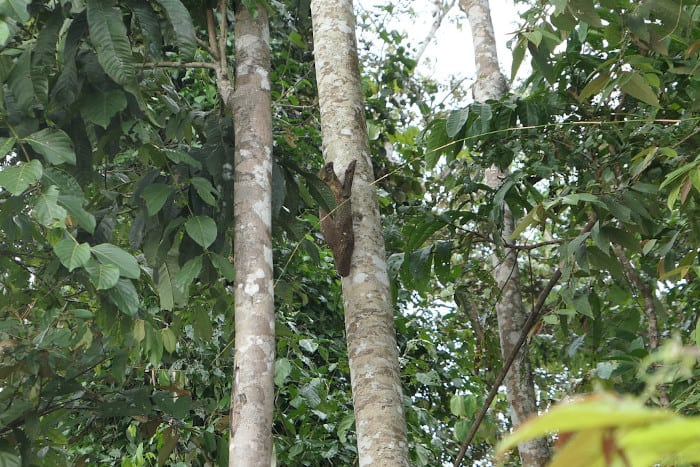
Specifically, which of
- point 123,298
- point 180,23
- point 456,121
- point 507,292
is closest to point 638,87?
point 456,121

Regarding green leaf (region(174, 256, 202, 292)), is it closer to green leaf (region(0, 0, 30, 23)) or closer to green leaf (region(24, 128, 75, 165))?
→ green leaf (region(24, 128, 75, 165))

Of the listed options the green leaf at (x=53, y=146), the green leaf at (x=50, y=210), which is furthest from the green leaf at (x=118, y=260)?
the green leaf at (x=53, y=146)

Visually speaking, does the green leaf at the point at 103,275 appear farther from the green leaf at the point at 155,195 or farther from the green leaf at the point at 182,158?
the green leaf at the point at 182,158

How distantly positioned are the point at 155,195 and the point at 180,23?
46cm

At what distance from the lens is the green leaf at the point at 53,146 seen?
2.00 meters

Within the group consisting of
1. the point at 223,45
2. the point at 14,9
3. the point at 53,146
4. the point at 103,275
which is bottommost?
the point at 103,275

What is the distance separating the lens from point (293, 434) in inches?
153

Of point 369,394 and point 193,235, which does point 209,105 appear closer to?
point 193,235

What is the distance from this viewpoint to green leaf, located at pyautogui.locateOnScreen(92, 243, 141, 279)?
1.91m

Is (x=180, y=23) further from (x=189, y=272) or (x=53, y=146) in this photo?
(x=189, y=272)

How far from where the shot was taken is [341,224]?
2.23 m

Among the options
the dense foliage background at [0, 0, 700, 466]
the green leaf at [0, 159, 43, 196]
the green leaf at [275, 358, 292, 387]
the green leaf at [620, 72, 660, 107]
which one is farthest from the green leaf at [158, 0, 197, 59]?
the green leaf at [275, 358, 292, 387]

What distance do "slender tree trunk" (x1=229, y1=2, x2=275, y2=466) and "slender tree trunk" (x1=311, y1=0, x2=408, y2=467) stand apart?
0.77 feet

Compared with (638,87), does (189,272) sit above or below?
below
